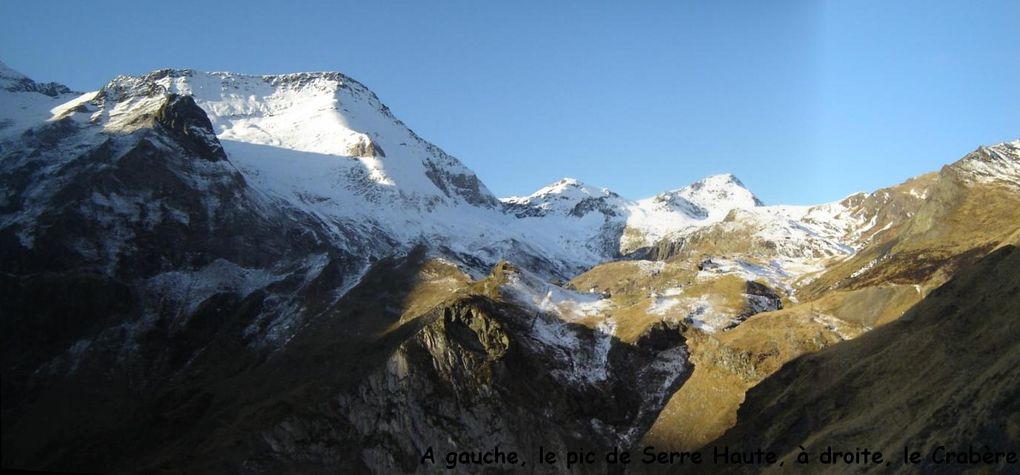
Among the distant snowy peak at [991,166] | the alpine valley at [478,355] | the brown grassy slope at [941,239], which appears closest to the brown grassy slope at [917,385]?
the alpine valley at [478,355]

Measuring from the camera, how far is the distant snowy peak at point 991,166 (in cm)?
18275

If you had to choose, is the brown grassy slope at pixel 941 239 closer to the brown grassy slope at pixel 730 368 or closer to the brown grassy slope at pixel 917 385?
the brown grassy slope at pixel 730 368

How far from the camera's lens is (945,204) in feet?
581

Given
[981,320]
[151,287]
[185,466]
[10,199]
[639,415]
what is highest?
[10,199]

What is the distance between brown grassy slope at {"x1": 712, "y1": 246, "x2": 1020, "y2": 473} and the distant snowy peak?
86.6 metres

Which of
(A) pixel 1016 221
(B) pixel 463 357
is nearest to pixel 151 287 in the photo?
(B) pixel 463 357

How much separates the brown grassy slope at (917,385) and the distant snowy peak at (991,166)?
86600mm

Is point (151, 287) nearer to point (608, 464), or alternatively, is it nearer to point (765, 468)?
point (608, 464)

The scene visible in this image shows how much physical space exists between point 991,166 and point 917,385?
129 metres

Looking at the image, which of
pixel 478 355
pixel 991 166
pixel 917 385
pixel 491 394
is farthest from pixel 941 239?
pixel 491 394

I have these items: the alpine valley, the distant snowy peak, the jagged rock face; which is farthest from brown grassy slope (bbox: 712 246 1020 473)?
the distant snowy peak

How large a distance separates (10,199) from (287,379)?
102 meters

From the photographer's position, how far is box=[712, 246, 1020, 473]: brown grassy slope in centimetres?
7606

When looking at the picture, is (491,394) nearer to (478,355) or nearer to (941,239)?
(478,355)
